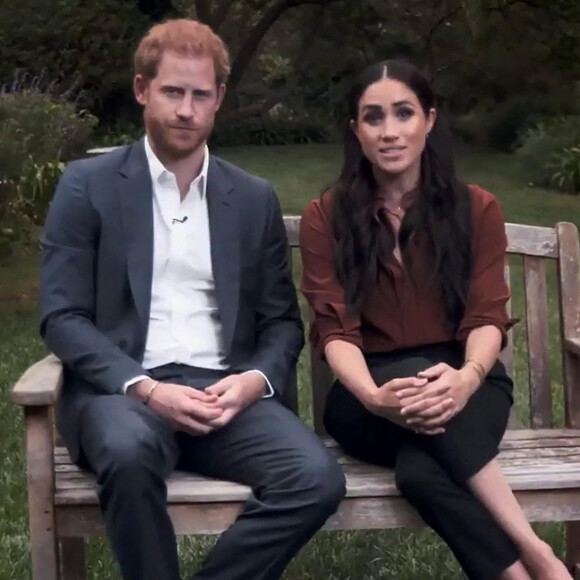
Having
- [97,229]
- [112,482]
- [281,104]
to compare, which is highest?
[97,229]

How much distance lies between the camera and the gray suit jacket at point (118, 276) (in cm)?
349

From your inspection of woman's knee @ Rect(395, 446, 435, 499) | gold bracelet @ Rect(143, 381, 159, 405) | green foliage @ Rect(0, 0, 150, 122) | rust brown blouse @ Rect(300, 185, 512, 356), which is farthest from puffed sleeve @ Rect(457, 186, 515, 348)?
green foliage @ Rect(0, 0, 150, 122)

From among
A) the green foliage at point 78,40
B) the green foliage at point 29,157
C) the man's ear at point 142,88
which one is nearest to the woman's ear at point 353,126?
the man's ear at point 142,88

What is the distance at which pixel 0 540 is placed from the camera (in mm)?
4449

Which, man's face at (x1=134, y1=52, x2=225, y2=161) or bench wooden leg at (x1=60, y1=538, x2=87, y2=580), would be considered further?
bench wooden leg at (x1=60, y1=538, x2=87, y2=580)

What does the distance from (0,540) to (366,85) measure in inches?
85.6

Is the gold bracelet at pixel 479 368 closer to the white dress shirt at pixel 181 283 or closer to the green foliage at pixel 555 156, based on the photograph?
the white dress shirt at pixel 181 283

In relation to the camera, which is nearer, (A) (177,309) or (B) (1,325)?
(A) (177,309)

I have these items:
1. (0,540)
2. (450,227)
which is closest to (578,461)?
(450,227)

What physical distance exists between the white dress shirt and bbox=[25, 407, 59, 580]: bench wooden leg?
17.0 inches

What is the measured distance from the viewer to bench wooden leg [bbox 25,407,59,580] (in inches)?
128

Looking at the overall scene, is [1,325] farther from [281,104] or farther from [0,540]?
[281,104]

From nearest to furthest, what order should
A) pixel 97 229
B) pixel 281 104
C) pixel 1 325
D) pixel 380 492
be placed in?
1. pixel 380 492
2. pixel 97 229
3. pixel 1 325
4. pixel 281 104

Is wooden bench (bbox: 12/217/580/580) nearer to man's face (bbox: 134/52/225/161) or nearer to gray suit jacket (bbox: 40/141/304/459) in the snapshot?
gray suit jacket (bbox: 40/141/304/459)
